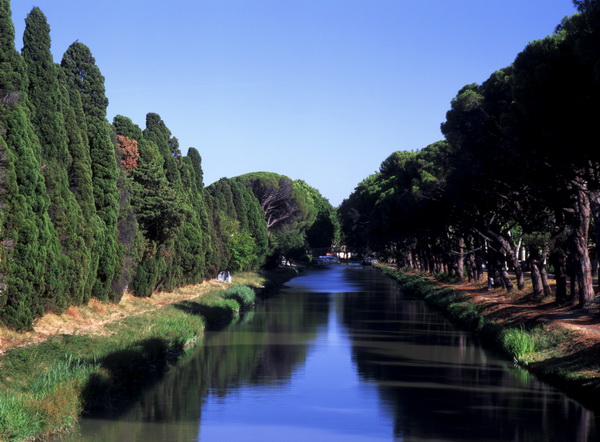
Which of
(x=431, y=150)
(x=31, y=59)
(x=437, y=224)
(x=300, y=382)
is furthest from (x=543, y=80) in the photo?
(x=431, y=150)

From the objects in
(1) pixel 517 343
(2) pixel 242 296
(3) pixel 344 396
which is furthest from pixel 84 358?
(2) pixel 242 296

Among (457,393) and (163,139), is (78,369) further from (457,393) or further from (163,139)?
(163,139)

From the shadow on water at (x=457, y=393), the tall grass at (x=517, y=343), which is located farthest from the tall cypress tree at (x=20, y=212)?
the tall grass at (x=517, y=343)

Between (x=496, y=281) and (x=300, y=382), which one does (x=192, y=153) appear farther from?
(x=300, y=382)

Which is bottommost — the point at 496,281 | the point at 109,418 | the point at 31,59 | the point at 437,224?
the point at 109,418

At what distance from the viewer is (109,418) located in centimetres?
1947

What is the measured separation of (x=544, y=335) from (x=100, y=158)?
2026 cm

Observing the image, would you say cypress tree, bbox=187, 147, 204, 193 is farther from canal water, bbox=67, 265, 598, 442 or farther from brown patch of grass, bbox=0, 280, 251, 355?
canal water, bbox=67, 265, 598, 442

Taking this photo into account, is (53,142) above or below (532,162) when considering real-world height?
above

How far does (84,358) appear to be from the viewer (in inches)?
891

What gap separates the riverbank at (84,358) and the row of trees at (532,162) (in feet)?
43.0

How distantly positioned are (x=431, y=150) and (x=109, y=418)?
4328 centimetres

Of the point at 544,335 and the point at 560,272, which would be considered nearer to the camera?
the point at 544,335

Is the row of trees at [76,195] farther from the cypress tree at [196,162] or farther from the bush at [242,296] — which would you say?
the cypress tree at [196,162]
